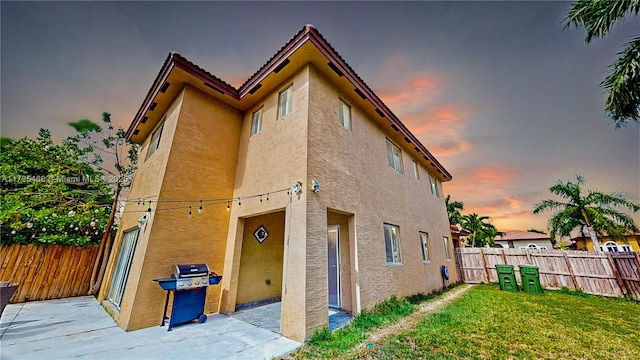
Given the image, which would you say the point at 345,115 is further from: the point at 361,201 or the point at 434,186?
the point at 434,186

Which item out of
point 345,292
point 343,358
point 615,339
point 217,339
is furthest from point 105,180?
point 615,339

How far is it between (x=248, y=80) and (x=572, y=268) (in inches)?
587

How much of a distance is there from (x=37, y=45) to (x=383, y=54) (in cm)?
1075

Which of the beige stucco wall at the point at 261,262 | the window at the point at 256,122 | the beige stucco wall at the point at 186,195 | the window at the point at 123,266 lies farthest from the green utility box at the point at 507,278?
the window at the point at 123,266

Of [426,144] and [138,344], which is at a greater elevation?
[426,144]

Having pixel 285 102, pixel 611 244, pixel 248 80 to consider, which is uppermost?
pixel 248 80

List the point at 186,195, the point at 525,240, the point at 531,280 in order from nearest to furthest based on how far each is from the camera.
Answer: the point at 186,195 → the point at 531,280 → the point at 525,240

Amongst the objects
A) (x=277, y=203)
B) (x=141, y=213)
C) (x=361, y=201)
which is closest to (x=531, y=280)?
(x=361, y=201)

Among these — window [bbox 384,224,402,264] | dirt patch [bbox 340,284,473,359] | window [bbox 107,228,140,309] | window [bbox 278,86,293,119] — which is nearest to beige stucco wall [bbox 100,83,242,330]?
window [bbox 107,228,140,309]

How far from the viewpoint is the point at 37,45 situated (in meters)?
6.46

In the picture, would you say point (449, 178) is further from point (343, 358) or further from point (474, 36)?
point (343, 358)

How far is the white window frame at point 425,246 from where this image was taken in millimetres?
9312

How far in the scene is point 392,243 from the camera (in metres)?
7.47

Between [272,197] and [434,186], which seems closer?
[272,197]
